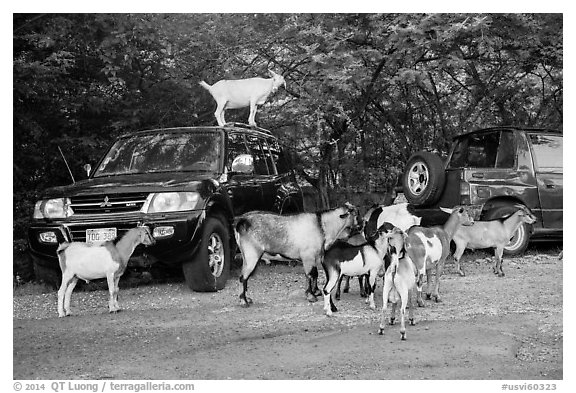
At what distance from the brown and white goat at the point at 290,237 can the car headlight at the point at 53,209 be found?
139 centimetres

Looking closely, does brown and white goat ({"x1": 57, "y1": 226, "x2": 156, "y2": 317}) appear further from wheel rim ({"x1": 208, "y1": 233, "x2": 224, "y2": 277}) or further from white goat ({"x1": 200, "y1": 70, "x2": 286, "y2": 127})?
white goat ({"x1": 200, "y1": 70, "x2": 286, "y2": 127})

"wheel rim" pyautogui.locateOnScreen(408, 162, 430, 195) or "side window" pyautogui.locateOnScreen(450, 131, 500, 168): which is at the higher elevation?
"side window" pyautogui.locateOnScreen(450, 131, 500, 168)

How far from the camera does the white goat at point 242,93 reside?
7371 millimetres

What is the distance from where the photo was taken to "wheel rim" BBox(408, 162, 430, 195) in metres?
7.30

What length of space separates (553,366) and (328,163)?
3483mm

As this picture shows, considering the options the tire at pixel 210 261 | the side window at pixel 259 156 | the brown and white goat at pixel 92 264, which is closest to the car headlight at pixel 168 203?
the tire at pixel 210 261

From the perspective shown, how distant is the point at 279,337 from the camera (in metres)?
5.37

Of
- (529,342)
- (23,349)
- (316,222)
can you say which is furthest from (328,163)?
(23,349)

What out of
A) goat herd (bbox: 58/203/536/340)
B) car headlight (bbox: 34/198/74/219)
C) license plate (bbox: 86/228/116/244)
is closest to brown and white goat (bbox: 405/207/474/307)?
goat herd (bbox: 58/203/536/340)

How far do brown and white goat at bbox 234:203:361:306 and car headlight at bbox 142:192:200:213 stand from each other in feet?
1.45

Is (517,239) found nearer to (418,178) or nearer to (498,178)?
(498,178)

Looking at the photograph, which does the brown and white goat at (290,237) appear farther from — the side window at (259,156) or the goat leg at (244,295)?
the side window at (259,156)

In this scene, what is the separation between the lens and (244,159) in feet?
23.2
